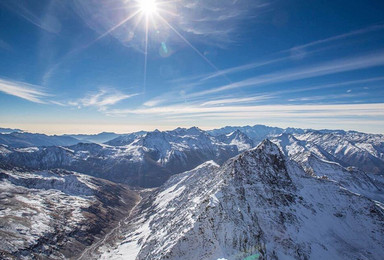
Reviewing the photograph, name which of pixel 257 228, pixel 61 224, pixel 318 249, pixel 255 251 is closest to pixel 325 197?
pixel 318 249

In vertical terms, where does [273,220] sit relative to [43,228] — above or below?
above

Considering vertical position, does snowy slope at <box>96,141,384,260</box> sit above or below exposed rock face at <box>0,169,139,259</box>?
above

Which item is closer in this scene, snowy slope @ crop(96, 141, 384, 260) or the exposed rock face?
snowy slope @ crop(96, 141, 384, 260)

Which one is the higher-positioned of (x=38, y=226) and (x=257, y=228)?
(x=257, y=228)

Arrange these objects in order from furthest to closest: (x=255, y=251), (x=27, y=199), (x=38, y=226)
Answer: (x=27, y=199), (x=38, y=226), (x=255, y=251)

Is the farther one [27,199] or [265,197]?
[27,199]

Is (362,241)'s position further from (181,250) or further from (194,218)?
(181,250)

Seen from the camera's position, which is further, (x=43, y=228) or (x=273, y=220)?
(x=43, y=228)

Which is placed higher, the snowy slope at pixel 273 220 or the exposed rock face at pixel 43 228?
the snowy slope at pixel 273 220
